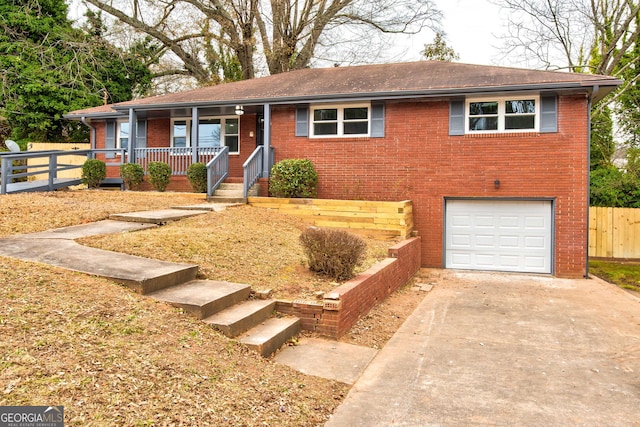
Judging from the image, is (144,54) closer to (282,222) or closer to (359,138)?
(359,138)

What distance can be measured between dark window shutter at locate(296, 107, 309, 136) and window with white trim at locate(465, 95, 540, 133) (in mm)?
4644

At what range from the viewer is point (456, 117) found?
40.0 ft

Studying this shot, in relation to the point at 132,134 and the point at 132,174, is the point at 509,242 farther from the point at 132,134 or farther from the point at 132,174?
the point at 132,134

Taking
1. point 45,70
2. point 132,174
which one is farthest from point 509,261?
point 45,70

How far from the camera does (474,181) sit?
39.2ft

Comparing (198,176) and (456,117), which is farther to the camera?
(198,176)

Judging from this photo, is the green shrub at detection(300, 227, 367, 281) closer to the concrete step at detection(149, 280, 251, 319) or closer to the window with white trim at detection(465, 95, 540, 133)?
the concrete step at detection(149, 280, 251, 319)

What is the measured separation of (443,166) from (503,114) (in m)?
2.05

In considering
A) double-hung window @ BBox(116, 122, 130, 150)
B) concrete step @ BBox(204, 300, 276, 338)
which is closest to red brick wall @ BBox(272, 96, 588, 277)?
double-hung window @ BBox(116, 122, 130, 150)

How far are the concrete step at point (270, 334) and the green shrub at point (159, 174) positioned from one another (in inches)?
396

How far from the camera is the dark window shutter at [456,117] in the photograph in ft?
39.8

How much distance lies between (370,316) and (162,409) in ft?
13.5

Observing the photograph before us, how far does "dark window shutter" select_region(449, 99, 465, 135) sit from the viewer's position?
12.1 metres

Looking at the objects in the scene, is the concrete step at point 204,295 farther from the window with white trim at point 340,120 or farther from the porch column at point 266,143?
the window with white trim at point 340,120
